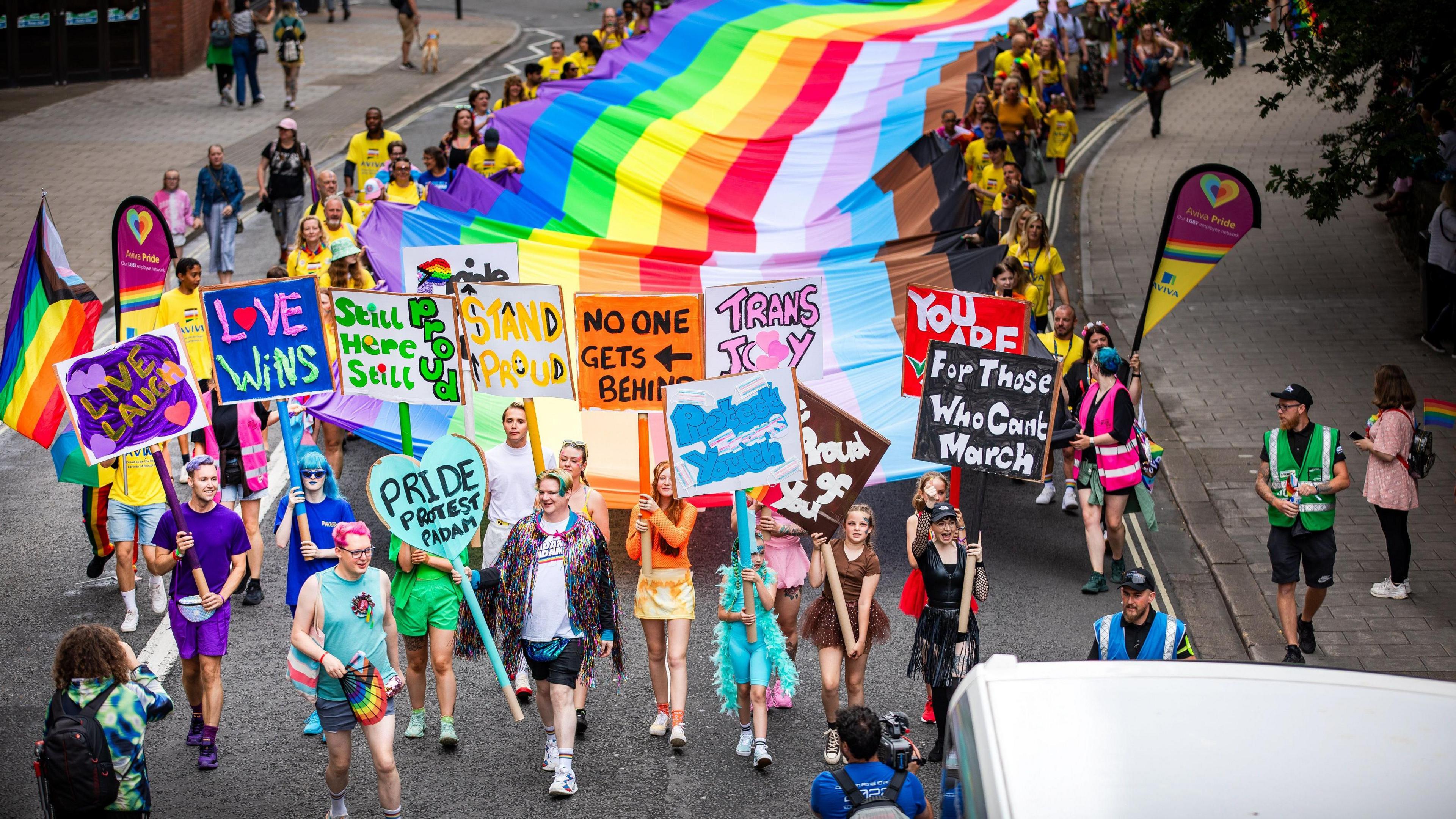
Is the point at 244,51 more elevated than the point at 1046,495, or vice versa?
the point at 244,51

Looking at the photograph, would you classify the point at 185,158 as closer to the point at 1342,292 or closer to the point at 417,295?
the point at 417,295

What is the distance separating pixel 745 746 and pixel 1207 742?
4152 mm

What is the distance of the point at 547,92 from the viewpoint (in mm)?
18984

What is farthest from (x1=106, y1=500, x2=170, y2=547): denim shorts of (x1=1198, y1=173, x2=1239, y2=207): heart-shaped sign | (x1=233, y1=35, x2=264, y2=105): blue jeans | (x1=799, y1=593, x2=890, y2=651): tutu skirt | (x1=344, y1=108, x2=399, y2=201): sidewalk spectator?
(x1=233, y1=35, x2=264, y2=105): blue jeans

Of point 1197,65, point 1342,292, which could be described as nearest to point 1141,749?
point 1342,292

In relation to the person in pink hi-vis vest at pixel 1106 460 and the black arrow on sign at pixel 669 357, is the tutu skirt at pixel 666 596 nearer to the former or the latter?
the black arrow on sign at pixel 669 357

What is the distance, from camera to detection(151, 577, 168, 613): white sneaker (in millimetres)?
10344

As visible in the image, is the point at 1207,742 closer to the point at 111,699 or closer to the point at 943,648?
the point at 943,648

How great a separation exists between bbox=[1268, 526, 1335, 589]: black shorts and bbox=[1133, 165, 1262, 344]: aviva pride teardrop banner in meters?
1.94

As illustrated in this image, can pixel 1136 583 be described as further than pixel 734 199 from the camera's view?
No

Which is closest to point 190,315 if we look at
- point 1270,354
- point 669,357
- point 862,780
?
point 669,357

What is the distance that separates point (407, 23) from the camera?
94.7ft

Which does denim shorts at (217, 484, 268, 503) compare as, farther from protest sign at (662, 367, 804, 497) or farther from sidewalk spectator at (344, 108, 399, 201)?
sidewalk spectator at (344, 108, 399, 201)

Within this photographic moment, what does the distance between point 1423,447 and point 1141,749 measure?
6.27 meters
